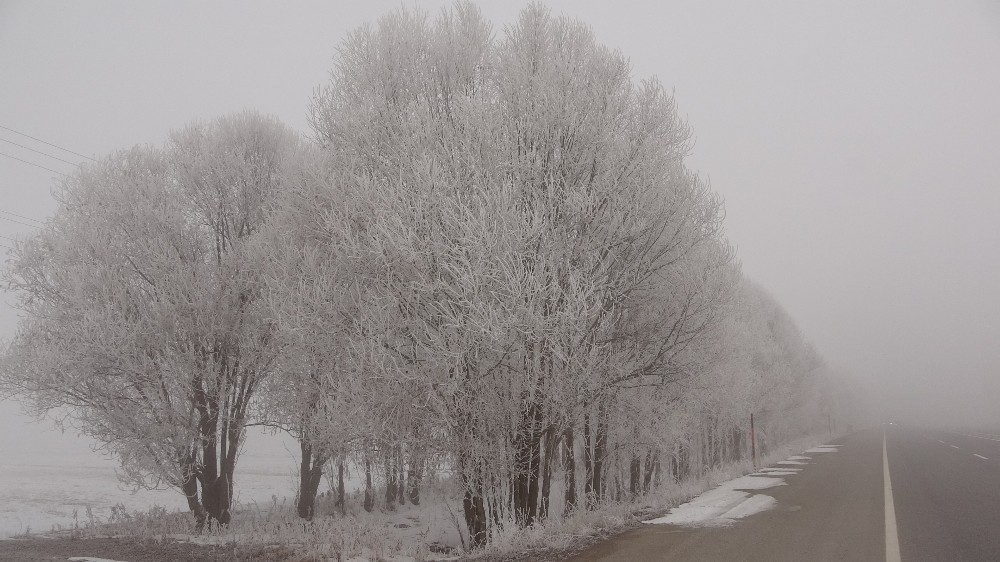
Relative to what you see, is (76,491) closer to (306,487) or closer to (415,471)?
(306,487)

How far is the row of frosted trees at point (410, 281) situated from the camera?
842 cm

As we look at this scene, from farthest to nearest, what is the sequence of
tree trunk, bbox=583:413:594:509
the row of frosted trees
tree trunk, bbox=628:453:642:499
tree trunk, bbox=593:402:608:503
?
tree trunk, bbox=628:453:642:499 < tree trunk, bbox=583:413:594:509 < tree trunk, bbox=593:402:608:503 < the row of frosted trees

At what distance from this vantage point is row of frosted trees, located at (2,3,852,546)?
8.42 metres

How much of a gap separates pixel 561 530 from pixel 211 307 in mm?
10054

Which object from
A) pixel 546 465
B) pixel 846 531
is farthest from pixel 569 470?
pixel 846 531

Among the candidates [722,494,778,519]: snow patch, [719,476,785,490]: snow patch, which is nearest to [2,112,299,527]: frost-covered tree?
[722,494,778,519]: snow patch

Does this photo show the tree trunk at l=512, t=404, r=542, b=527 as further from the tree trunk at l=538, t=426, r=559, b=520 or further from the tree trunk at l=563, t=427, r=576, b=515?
the tree trunk at l=563, t=427, r=576, b=515

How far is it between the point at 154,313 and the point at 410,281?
761 centimetres

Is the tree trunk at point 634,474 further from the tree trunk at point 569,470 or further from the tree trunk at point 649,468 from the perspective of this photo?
the tree trunk at point 569,470

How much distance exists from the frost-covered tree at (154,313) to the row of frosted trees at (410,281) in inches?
2.8

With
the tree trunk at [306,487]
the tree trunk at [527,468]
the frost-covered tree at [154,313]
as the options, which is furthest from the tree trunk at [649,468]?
the frost-covered tree at [154,313]

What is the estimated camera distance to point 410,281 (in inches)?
349

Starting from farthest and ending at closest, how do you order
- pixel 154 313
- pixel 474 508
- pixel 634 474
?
pixel 634 474, pixel 154 313, pixel 474 508

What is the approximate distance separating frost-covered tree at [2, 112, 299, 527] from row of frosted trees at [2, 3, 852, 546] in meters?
0.07
